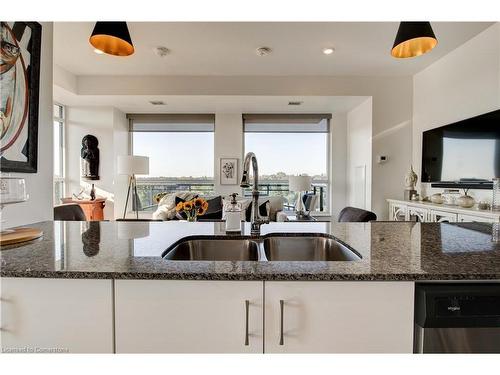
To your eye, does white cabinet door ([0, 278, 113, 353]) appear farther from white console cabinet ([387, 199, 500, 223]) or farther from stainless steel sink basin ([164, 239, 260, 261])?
white console cabinet ([387, 199, 500, 223])

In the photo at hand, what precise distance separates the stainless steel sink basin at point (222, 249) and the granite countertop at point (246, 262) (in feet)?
0.16

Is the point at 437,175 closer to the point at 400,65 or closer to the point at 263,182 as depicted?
the point at 400,65

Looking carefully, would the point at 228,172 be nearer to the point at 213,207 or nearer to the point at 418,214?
the point at 213,207

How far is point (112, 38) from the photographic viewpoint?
1793mm

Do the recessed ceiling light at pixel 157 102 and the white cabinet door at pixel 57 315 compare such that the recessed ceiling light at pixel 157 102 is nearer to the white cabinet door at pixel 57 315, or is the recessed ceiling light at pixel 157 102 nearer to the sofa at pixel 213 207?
the sofa at pixel 213 207

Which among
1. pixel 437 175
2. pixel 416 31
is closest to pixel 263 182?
pixel 437 175

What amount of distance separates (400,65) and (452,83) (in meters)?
0.69

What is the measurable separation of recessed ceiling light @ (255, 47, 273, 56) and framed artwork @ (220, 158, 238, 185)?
211 centimetres

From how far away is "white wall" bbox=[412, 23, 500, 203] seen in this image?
103 inches

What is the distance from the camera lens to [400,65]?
11.7 feet

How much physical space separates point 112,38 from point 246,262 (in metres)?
1.82

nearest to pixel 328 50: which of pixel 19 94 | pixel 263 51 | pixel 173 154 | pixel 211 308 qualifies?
pixel 263 51

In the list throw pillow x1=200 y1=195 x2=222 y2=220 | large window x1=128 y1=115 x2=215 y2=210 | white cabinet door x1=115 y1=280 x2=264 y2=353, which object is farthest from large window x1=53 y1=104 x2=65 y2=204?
white cabinet door x1=115 y1=280 x2=264 y2=353

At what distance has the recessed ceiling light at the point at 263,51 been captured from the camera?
3123 mm
